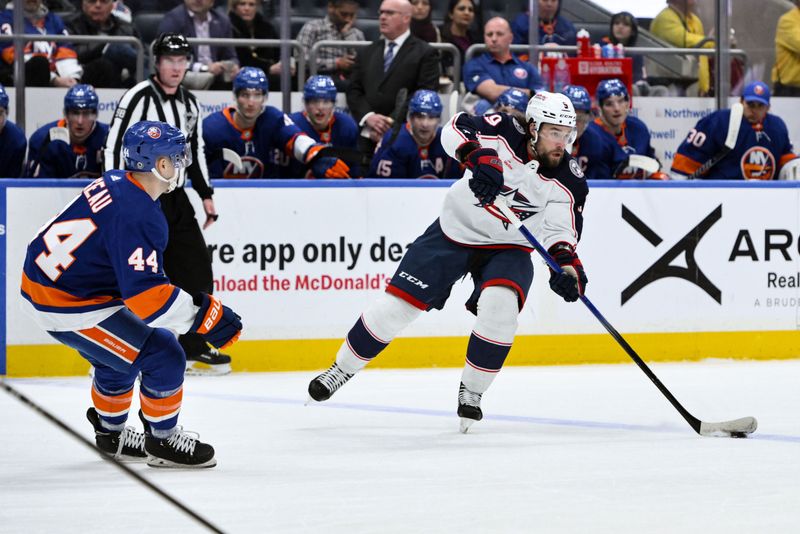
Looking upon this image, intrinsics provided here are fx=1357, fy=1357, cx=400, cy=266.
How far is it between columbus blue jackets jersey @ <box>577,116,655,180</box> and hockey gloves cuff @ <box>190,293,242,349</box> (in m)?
3.60

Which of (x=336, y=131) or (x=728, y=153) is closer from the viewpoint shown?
(x=336, y=131)

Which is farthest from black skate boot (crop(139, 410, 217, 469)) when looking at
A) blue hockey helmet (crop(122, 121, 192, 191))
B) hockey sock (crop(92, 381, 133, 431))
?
blue hockey helmet (crop(122, 121, 192, 191))

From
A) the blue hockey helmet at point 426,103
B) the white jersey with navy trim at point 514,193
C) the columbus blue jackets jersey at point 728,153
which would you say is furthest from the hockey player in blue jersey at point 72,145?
the columbus blue jackets jersey at point 728,153

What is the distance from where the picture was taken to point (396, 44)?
23.7 feet

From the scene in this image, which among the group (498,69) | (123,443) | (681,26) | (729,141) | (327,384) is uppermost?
(681,26)

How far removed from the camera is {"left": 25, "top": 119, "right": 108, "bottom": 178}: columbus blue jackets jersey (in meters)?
6.62

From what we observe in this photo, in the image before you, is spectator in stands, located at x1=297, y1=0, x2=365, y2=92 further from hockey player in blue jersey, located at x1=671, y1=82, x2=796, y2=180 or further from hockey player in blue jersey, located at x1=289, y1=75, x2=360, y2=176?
hockey player in blue jersey, located at x1=671, y1=82, x2=796, y2=180

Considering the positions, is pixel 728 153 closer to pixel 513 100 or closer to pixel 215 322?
pixel 513 100

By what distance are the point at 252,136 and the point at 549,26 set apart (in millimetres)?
2090

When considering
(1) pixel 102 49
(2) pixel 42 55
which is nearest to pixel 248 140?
(1) pixel 102 49

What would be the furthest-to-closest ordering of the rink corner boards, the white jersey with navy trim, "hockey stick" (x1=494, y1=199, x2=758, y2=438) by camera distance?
the rink corner boards < the white jersey with navy trim < "hockey stick" (x1=494, y1=199, x2=758, y2=438)

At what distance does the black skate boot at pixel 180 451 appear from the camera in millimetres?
3992

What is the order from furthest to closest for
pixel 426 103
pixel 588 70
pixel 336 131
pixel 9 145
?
1. pixel 588 70
2. pixel 336 131
3. pixel 426 103
4. pixel 9 145

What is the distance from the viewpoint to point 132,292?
3682 millimetres
